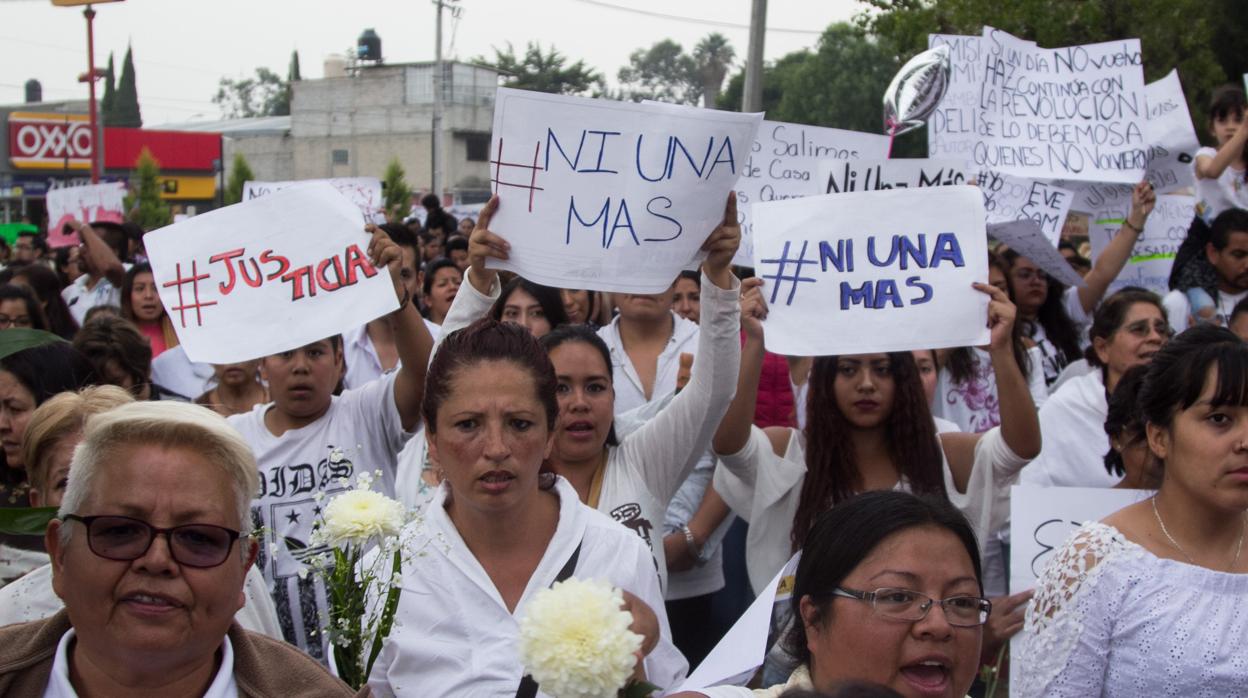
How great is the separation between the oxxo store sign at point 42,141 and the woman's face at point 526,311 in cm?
4600

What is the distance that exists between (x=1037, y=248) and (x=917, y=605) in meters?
4.47

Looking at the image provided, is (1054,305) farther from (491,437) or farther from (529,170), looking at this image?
(491,437)

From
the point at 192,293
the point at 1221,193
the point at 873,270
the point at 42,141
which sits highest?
the point at 1221,193

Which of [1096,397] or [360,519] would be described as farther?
[1096,397]

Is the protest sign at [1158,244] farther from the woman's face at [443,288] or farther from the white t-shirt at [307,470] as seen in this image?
the white t-shirt at [307,470]

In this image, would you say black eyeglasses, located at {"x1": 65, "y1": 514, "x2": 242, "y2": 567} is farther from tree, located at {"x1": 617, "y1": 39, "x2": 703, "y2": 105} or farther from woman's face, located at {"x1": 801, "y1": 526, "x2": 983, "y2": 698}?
tree, located at {"x1": 617, "y1": 39, "x2": 703, "y2": 105}

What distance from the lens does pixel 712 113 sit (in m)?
3.67

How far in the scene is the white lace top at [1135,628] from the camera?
282cm

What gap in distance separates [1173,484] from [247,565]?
2.06m

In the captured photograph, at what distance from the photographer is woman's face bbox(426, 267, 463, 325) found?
24.6 feet

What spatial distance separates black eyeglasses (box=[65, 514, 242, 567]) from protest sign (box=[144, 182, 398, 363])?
2140 mm

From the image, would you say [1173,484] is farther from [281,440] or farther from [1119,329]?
[281,440]

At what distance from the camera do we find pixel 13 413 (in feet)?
12.9

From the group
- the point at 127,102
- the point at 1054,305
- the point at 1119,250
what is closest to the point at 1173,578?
the point at 1119,250
